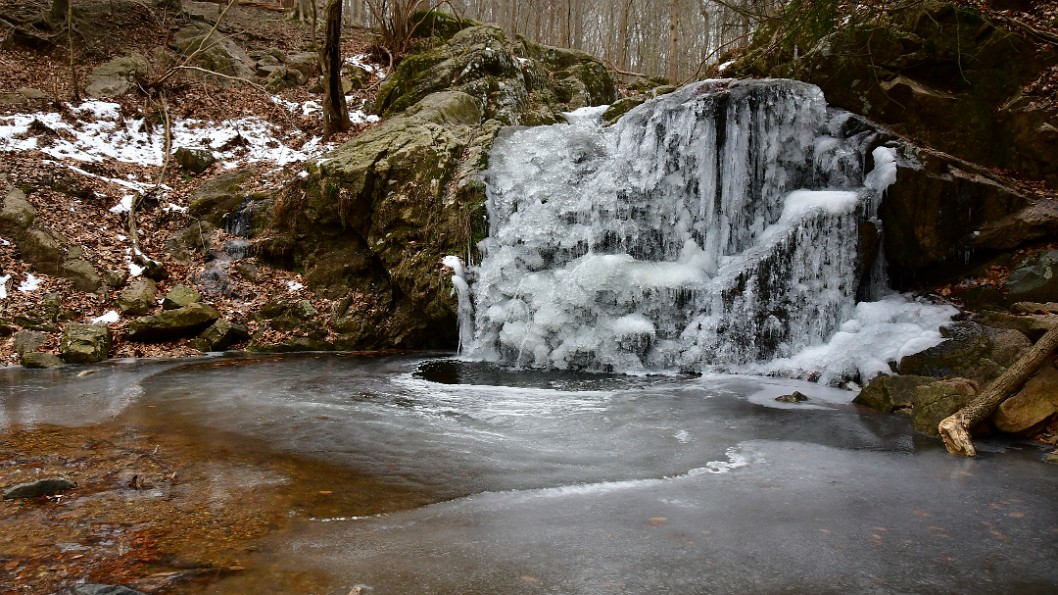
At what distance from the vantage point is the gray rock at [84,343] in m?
8.71

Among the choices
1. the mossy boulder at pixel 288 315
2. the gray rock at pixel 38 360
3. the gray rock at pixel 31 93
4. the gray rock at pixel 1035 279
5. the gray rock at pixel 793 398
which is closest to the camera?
the gray rock at pixel 793 398

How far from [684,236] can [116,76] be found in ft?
46.3

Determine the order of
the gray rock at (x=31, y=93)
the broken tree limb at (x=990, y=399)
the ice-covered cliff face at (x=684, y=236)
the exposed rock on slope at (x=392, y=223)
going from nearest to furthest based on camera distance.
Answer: the broken tree limb at (x=990, y=399), the ice-covered cliff face at (x=684, y=236), the exposed rock on slope at (x=392, y=223), the gray rock at (x=31, y=93)

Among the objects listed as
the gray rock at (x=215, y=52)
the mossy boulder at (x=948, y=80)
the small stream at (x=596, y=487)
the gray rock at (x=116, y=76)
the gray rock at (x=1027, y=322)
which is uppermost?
the gray rock at (x=215, y=52)

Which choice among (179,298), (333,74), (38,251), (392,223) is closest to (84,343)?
(179,298)

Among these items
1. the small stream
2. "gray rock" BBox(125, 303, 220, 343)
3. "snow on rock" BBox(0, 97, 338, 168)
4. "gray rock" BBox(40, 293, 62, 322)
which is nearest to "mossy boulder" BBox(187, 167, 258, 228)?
"snow on rock" BBox(0, 97, 338, 168)

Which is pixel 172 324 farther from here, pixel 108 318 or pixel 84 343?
pixel 84 343

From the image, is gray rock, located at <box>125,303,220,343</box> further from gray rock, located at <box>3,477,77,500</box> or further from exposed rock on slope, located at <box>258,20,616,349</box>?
gray rock, located at <box>3,477,77,500</box>

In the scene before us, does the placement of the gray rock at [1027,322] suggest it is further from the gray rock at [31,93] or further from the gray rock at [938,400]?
the gray rock at [31,93]

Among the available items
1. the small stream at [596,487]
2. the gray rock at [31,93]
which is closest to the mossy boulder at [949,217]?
the small stream at [596,487]

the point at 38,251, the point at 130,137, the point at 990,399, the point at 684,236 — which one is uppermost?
the point at 130,137

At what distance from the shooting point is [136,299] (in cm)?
983

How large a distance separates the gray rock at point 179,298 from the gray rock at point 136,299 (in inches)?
8.7

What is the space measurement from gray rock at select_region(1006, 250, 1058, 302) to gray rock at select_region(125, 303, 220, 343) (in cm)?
1163
